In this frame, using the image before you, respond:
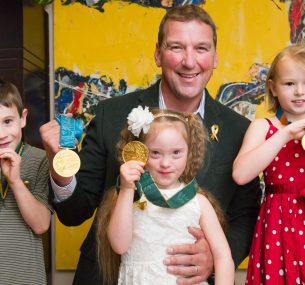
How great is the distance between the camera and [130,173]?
158cm

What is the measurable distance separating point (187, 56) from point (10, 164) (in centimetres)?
84

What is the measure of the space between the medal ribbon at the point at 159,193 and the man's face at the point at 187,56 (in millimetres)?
562

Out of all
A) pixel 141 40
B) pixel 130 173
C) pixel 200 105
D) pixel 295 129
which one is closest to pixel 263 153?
pixel 295 129

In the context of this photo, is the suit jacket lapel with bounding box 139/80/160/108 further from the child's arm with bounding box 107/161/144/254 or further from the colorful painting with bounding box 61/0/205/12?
the colorful painting with bounding box 61/0/205/12

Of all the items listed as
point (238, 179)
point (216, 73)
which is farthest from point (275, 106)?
point (216, 73)

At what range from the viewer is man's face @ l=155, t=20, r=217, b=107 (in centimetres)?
211

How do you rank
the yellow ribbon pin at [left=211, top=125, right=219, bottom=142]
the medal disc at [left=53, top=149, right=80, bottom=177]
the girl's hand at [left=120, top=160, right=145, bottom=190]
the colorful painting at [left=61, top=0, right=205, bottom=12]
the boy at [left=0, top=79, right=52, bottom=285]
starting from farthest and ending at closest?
1. the colorful painting at [left=61, top=0, right=205, bottom=12]
2. the yellow ribbon pin at [left=211, top=125, right=219, bottom=142]
3. the boy at [left=0, top=79, right=52, bottom=285]
4. the medal disc at [left=53, top=149, right=80, bottom=177]
5. the girl's hand at [left=120, top=160, right=145, bottom=190]

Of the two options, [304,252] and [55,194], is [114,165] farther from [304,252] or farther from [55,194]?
[304,252]

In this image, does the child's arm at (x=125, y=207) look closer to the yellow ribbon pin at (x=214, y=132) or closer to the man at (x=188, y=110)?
the man at (x=188, y=110)

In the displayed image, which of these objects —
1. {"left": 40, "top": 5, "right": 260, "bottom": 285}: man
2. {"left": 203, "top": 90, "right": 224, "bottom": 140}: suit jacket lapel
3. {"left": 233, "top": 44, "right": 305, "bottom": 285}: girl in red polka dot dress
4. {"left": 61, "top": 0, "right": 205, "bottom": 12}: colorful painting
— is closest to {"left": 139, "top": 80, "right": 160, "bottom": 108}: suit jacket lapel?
{"left": 40, "top": 5, "right": 260, "bottom": 285}: man

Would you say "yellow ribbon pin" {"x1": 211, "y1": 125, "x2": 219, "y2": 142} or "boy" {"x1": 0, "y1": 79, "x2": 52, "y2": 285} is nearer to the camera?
"boy" {"x1": 0, "y1": 79, "x2": 52, "y2": 285}

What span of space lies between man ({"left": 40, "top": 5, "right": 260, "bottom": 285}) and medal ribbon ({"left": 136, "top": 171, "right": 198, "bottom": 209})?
0.35m

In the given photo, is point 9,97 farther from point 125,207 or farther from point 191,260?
point 191,260

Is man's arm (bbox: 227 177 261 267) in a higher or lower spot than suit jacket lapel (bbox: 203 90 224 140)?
lower
